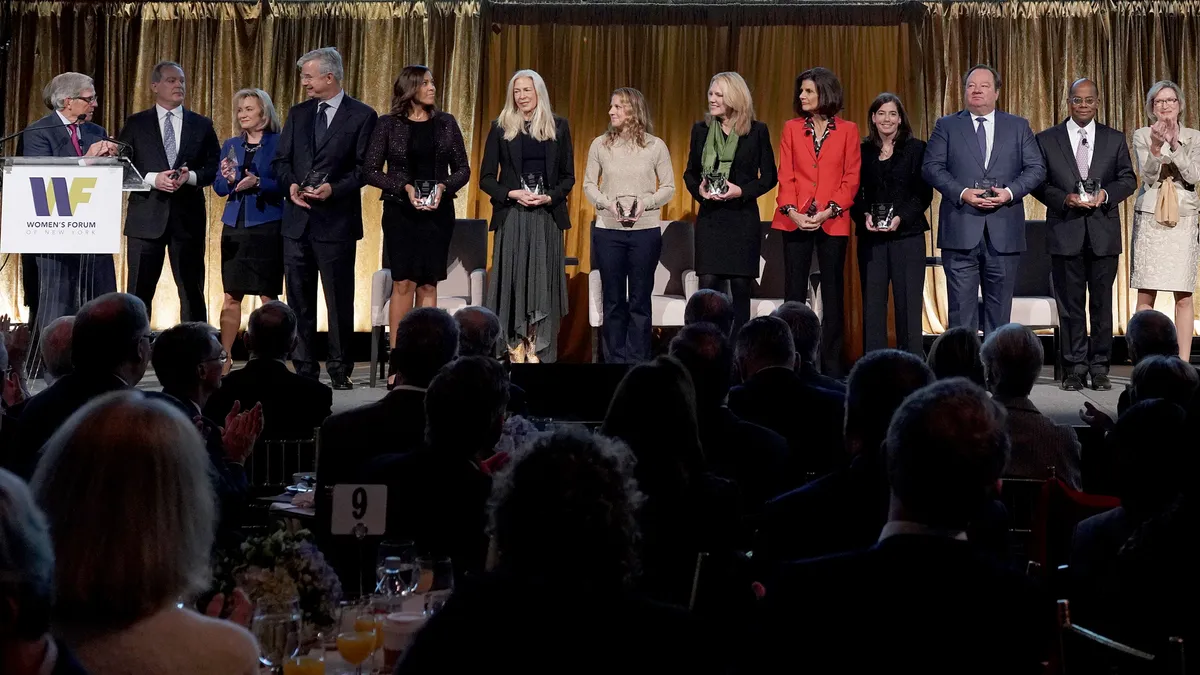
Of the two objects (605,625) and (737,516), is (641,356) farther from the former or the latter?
(605,625)

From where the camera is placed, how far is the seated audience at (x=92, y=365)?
3.33 meters

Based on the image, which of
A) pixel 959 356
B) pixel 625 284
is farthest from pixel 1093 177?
pixel 959 356

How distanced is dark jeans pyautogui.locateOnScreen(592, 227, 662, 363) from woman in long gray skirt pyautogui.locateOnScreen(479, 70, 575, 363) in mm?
298

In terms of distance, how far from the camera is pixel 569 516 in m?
1.56

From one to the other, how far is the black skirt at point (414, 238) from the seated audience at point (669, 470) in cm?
425

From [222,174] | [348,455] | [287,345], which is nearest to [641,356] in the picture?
[222,174]

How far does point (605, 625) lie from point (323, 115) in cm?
588

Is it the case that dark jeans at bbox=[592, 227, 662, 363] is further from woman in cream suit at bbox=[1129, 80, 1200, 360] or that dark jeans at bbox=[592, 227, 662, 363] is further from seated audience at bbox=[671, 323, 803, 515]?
seated audience at bbox=[671, 323, 803, 515]

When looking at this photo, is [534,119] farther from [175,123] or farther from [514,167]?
[175,123]

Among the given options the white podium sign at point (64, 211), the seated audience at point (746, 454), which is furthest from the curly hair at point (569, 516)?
the white podium sign at point (64, 211)

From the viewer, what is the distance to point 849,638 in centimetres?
173

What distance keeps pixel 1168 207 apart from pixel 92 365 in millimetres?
5803

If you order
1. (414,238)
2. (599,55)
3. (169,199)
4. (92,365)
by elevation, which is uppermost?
(599,55)

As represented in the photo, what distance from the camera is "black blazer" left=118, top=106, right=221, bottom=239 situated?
717 centimetres
